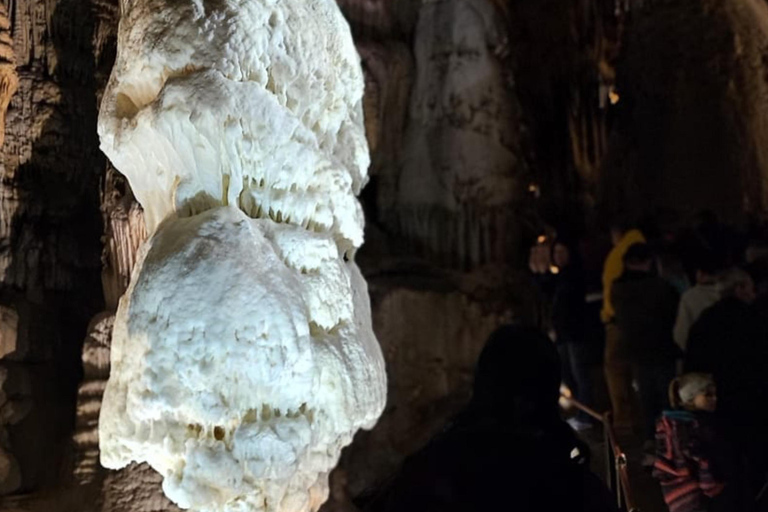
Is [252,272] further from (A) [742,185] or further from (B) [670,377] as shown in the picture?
(A) [742,185]

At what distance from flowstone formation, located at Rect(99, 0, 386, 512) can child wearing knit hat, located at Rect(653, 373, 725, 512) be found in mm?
1120

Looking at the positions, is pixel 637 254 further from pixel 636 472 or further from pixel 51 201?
pixel 51 201

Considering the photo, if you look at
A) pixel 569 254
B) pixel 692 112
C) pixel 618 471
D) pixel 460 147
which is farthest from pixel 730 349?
pixel 692 112

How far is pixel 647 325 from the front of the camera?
3762 mm

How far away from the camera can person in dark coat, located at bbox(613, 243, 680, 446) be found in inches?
146

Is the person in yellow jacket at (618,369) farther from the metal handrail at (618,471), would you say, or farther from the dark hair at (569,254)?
the metal handrail at (618,471)

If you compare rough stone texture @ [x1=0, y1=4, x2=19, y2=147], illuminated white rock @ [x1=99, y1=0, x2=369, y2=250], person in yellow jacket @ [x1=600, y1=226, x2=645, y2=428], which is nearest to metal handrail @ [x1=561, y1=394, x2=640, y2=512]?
illuminated white rock @ [x1=99, y1=0, x2=369, y2=250]

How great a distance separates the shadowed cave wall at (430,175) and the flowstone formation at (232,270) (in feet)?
1.97

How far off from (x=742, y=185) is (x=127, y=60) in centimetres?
479

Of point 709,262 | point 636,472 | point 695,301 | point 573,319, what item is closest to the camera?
point 636,472

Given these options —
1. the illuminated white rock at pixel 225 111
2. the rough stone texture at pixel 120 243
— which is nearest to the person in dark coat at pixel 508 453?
the illuminated white rock at pixel 225 111

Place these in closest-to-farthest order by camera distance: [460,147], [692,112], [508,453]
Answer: [508,453] < [460,147] < [692,112]

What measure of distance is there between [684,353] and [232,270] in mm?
2551

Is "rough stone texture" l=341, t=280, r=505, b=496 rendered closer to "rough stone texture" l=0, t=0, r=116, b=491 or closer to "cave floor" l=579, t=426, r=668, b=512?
"cave floor" l=579, t=426, r=668, b=512
